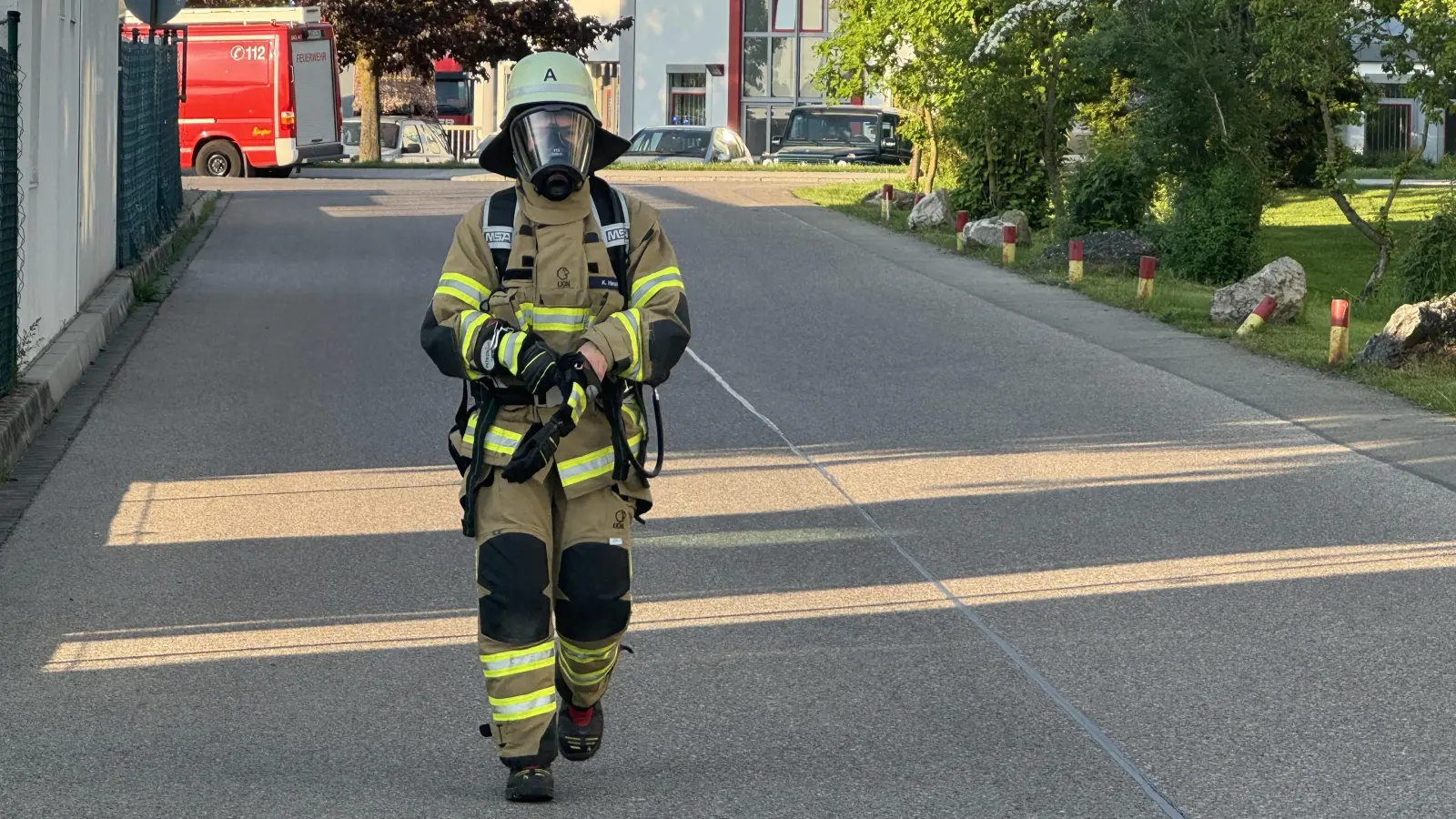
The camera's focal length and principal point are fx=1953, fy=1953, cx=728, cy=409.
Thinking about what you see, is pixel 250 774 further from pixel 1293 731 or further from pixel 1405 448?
pixel 1405 448

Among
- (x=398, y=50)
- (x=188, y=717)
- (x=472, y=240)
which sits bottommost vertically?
(x=188, y=717)

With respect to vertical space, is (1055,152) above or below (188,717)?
above

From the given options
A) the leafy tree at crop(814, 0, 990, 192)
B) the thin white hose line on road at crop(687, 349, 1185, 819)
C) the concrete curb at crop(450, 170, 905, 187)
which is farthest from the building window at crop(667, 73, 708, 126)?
Result: the thin white hose line on road at crop(687, 349, 1185, 819)

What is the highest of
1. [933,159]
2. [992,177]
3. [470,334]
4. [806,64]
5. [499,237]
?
[806,64]

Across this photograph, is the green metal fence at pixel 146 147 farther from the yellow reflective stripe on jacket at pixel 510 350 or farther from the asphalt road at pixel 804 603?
the yellow reflective stripe on jacket at pixel 510 350

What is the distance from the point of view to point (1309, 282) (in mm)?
23375

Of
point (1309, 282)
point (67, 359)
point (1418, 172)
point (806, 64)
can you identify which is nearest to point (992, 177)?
point (1309, 282)

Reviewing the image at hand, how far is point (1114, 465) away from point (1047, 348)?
15.4 ft

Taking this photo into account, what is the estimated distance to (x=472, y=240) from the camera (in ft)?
16.4

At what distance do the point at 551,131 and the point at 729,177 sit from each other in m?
31.6

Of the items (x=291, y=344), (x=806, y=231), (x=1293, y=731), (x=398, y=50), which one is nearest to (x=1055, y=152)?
(x=806, y=231)

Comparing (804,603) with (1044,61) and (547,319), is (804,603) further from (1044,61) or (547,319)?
(1044,61)

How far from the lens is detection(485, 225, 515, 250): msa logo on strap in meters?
4.98

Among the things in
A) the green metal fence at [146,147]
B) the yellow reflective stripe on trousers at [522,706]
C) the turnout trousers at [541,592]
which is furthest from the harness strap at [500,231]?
the green metal fence at [146,147]
